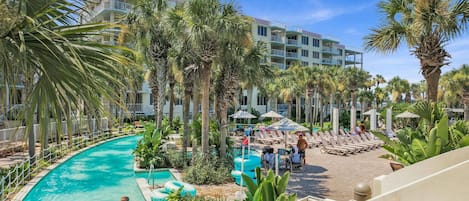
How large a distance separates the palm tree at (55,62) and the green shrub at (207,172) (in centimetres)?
901

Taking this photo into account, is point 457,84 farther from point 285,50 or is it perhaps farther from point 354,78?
point 285,50

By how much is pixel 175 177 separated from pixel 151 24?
8642 mm

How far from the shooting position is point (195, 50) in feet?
41.6

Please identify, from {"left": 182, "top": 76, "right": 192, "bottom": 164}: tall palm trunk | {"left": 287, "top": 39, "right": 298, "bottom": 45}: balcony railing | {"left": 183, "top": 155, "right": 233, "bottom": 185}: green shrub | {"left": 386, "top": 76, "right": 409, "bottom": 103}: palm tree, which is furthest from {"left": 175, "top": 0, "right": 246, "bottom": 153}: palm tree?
{"left": 287, "top": 39, "right": 298, "bottom": 45}: balcony railing

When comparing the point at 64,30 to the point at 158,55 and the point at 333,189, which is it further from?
the point at 158,55

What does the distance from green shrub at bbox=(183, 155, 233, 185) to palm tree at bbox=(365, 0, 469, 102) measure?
22.5 ft

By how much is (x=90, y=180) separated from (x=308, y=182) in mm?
8841

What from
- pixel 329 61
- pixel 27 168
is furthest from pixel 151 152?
pixel 329 61

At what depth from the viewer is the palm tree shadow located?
10.6 m

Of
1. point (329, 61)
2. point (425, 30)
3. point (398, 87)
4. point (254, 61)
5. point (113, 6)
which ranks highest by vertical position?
point (113, 6)

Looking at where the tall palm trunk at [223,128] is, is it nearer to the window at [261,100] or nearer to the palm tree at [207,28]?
the palm tree at [207,28]

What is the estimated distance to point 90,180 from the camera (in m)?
13.7

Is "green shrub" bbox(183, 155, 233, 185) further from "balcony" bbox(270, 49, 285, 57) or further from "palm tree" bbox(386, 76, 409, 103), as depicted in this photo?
"palm tree" bbox(386, 76, 409, 103)

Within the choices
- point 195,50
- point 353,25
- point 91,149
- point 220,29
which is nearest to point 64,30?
point 220,29
